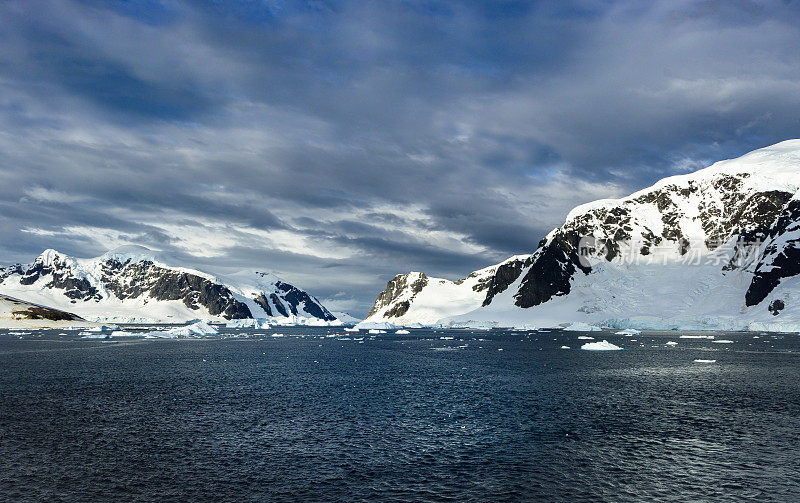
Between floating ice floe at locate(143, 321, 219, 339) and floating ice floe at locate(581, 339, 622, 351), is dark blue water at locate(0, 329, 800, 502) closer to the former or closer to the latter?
floating ice floe at locate(581, 339, 622, 351)

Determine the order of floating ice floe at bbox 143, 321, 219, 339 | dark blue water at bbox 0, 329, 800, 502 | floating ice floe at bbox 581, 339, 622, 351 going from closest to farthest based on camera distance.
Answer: dark blue water at bbox 0, 329, 800, 502, floating ice floe at bbox 581, 339, 622, 351, floating ice floe at bbox 143, 321, 219, 339

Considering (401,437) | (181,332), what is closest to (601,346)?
(401,437)

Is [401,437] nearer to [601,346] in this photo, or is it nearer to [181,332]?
[601,346]

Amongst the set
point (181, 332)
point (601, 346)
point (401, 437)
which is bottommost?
point (401, 437)

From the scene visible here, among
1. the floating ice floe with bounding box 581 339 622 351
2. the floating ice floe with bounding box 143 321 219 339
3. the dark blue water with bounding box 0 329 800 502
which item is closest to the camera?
the dark blue water with bounding box 0 329 800 502

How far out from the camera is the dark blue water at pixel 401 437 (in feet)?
79.3

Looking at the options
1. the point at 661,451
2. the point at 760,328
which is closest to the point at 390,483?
the point at 661,451

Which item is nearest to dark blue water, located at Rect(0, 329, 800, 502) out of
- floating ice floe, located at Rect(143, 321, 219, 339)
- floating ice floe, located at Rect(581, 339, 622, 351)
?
floating ice floe, located at Rect(581, 339, 622, 351)

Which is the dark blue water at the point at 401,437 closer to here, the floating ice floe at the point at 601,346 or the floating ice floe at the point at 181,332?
the floating ice floe at the point at 601,346

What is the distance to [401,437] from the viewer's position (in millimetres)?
33594

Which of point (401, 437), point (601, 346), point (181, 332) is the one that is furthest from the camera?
point (181, 332)

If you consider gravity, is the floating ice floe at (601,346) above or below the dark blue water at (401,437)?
above

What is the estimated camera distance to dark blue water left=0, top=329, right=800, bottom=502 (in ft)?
79.3

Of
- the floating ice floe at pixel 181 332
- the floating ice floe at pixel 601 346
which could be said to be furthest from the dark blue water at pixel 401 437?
the floating ice floe at pixel 181 332
